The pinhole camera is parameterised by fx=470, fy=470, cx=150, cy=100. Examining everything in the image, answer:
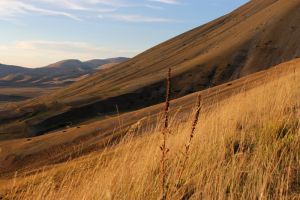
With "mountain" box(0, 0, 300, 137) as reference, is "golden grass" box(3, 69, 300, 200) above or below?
→ below

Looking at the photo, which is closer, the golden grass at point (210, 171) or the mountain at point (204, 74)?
the golden grass at point (210, 171)

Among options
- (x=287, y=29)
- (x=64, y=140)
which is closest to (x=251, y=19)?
(x=287, y=29)

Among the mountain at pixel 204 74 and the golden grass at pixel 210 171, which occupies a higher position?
the mountain at pixel 204 74

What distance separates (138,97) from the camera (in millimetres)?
77562

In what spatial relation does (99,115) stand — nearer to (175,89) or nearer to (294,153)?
(175,89)

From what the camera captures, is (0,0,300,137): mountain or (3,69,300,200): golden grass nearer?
(3,69,300,200): golden grass

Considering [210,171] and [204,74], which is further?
[204,74]

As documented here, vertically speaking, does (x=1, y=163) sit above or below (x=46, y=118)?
below

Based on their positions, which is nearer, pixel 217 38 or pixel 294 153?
Answer: pixel 294 153

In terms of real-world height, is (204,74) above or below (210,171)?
above

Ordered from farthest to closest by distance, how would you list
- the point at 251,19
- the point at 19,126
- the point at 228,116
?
the point at 251,19, the point at 19,126, the point at 228,116

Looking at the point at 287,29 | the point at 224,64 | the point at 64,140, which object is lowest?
the point at 64,140

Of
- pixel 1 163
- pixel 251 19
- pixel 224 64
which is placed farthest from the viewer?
pixel 251 19

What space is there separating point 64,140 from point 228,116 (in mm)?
31236
